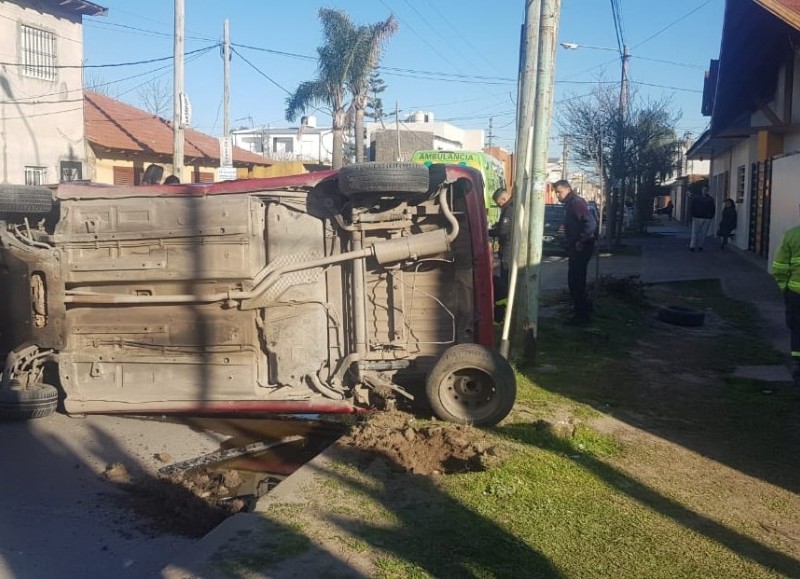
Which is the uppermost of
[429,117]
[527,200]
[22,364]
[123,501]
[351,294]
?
[429,117]

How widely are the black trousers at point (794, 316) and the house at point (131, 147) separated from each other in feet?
67.7

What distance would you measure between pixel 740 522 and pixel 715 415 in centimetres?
233

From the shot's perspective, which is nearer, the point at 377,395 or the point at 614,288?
the point at 377,395

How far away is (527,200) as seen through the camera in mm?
8328

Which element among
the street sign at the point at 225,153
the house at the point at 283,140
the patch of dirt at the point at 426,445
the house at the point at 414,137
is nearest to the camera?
the patch of dirt at the point at 426,445

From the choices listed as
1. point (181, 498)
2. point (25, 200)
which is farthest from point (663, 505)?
point (25, 200)

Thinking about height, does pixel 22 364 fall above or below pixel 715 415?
above

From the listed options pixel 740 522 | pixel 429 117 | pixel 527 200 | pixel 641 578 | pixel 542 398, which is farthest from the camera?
pixel 429 117

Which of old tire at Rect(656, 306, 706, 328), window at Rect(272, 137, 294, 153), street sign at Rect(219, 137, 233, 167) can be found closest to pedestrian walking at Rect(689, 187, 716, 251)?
old tire at Rect(656, 306, 706, 328)

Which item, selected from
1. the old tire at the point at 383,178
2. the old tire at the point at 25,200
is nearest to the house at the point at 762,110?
the old tire at the point at 383,178

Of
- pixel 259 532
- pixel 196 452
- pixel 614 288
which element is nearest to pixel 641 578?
pixel 259 532

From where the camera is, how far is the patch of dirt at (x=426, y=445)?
5352 millimetres

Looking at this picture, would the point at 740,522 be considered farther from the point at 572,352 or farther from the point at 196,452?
the point at 572,352

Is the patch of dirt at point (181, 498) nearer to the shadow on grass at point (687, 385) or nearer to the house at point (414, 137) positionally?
the shadow on grass at point (687, 385)
